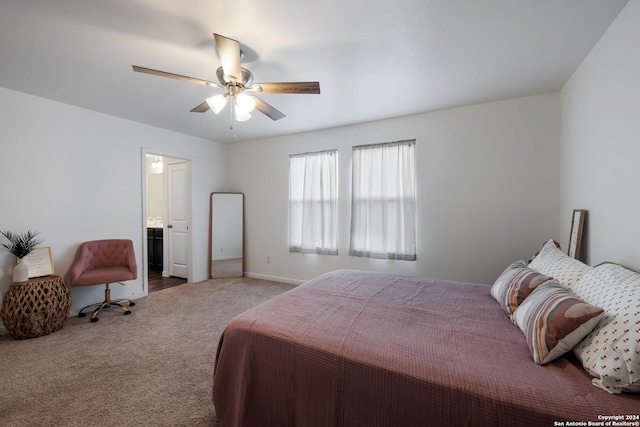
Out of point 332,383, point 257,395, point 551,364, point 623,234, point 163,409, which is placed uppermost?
point 623,234

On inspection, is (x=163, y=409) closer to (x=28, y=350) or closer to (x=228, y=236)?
(x=28, y=350)

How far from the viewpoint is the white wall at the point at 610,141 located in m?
1.59

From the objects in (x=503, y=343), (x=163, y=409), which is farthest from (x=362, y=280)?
(x=163, y=409)

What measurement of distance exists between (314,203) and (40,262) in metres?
3.43

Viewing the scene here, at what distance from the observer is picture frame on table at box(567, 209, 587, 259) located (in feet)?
7.39

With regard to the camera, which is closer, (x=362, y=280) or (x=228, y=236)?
(x=362, y=280)

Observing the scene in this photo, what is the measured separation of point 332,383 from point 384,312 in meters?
0.62

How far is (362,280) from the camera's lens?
2383 mm

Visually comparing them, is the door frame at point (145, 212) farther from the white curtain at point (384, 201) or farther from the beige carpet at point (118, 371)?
the white curtain at point (384, 201)

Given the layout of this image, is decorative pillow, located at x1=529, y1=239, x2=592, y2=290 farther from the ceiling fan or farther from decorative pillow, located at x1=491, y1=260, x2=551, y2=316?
the ceiling fan

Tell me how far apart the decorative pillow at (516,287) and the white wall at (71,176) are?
4486 millimetres

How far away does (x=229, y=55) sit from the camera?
1781 millimetres

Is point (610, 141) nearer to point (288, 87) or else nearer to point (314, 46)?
point (314, 46)

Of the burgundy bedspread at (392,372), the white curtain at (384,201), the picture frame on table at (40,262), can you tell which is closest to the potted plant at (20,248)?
the picture frame on table at (40,262)
